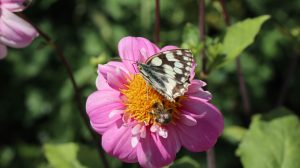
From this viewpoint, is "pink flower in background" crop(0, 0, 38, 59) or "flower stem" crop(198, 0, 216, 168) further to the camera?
"flower stem" crop(198, 0, 216, 168)

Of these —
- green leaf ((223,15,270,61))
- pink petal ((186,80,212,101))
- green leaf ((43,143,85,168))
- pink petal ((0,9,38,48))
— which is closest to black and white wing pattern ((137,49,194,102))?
pink petal ((186,80,212,101))

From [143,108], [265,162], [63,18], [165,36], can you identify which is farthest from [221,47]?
[63,18]

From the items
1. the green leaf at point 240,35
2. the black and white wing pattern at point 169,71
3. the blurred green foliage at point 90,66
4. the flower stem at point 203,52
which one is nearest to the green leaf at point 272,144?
the flower stem at point 203,52

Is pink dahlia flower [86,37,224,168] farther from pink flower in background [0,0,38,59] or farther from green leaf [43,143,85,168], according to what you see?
green leaf [43,143,85,168]

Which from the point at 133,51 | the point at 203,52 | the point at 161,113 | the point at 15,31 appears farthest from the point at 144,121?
the point at 203,52

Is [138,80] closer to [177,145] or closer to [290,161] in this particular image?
[177,145]

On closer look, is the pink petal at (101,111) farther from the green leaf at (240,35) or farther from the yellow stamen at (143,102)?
the green leaf at (240,35)
